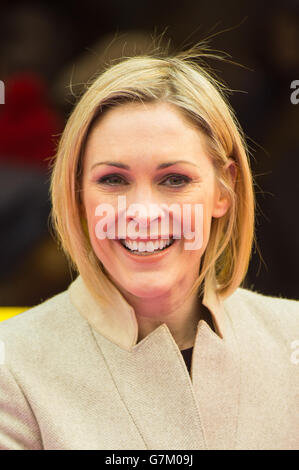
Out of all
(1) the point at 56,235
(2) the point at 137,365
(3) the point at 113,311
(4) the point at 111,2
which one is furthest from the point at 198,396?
(4) the point at 111,2

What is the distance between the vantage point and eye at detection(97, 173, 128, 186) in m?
1.25

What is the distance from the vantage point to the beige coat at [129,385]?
1.25 metres

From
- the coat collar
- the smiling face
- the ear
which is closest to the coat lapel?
the coat collar

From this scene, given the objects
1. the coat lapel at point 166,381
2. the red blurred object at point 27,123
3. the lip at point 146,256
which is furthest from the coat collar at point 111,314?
the red blurred object at point 27,123

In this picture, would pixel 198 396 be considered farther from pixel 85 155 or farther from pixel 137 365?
pixel 85 155

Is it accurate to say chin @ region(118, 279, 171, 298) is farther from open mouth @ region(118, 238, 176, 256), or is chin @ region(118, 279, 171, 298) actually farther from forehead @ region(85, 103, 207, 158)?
forehead @ region(85, 103, 207, 158)

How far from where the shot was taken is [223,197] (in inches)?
55.2

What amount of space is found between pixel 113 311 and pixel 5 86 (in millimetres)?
690

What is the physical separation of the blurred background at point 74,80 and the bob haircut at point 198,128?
0.16 metres

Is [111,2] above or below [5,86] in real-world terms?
above

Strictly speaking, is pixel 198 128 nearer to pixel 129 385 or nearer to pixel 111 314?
pixel 111 314

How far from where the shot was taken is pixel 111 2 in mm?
1641

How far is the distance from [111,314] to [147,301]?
86 mm
